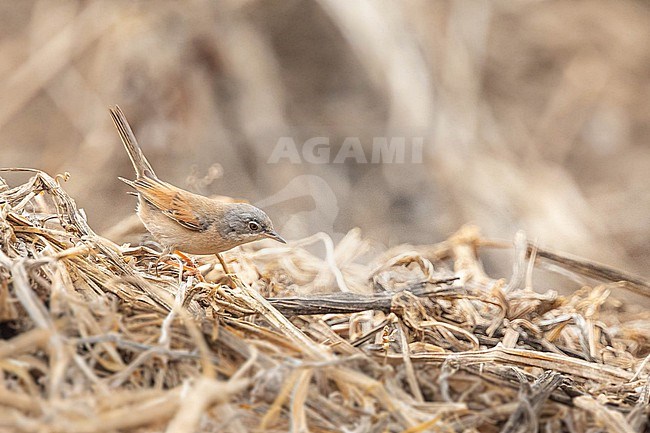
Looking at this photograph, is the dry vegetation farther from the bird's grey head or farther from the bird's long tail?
the bird's long tail

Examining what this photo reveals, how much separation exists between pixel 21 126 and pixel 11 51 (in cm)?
90

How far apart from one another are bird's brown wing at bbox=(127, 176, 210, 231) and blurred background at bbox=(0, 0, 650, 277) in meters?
3.55

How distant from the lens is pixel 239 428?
1.79m

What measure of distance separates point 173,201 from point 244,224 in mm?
384

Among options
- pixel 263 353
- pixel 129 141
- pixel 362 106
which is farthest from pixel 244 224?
pixel 362 106

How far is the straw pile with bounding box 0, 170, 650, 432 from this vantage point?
5.78ft

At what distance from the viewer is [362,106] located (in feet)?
35.3

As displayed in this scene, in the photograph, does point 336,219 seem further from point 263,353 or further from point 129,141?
point 263,353

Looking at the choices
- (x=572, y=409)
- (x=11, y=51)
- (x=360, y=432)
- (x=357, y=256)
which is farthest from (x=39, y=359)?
(x=11, y=51)

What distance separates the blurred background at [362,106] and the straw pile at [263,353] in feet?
15.0

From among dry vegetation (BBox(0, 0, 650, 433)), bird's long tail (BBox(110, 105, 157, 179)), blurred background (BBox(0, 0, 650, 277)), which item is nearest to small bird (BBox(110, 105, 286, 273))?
bird's long tail (BBox(110, 105, 157, 179))

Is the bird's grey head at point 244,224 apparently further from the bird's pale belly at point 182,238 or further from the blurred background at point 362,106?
the blurred background at point 362,106

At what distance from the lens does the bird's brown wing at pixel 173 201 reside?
3.79 metres

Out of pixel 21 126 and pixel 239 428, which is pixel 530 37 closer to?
pixel 21 126
